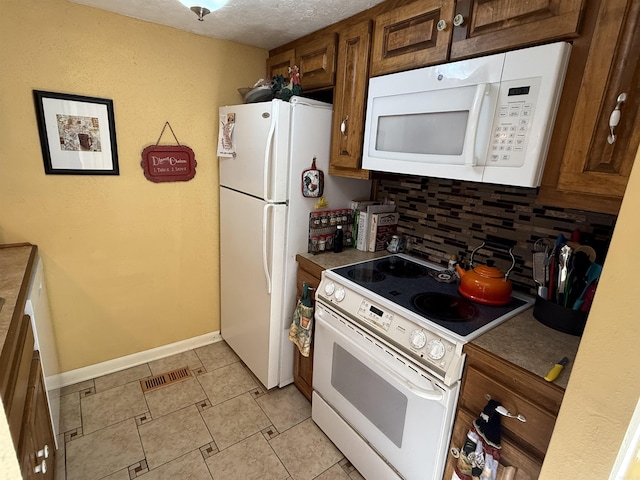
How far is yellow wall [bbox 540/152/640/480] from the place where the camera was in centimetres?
60

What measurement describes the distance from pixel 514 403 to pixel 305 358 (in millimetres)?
1199

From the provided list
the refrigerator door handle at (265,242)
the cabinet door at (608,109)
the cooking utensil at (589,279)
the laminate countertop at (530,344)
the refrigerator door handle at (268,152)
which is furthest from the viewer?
the refrigerator door handle at (265,242)

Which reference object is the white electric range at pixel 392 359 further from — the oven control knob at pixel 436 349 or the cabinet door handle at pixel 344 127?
the cabinet door handle at pixel 344 127

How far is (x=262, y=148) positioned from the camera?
1.79 metres

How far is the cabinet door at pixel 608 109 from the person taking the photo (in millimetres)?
883

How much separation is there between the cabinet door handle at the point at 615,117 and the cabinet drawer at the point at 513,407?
76cm

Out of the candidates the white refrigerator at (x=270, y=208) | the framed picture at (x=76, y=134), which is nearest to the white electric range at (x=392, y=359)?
the white refrigerator at (x=270, y=208)

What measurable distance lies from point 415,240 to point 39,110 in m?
2.14

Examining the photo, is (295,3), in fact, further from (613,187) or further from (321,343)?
(321,343)

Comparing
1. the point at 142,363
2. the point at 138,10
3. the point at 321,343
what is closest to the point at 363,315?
the point at 321,343

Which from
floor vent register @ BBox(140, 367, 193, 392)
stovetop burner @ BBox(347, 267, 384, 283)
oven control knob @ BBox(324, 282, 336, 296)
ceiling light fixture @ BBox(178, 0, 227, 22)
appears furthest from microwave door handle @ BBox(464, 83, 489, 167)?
floor vent register @ BBox(140, 367, 193, 392)

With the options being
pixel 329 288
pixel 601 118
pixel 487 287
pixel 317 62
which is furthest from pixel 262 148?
pixel 601 118

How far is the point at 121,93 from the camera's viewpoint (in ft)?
6.22

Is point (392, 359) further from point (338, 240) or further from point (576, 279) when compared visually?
point (338, 240)
